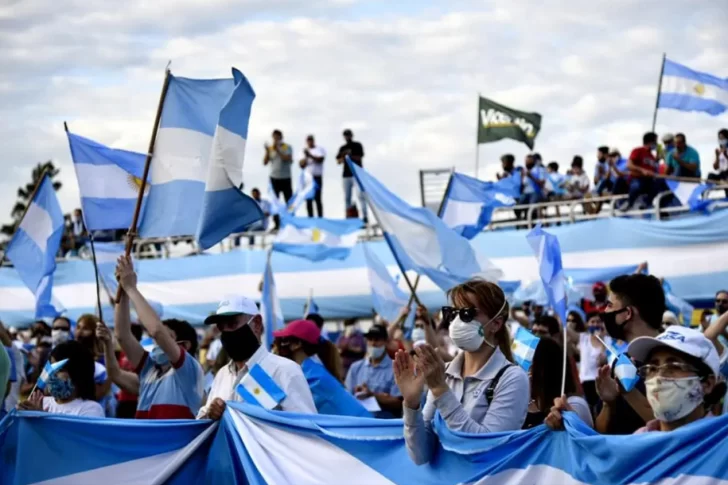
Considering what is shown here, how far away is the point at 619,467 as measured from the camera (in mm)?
4961

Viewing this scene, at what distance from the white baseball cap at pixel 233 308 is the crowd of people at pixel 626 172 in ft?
43.1

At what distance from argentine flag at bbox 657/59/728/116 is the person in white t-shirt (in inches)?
270

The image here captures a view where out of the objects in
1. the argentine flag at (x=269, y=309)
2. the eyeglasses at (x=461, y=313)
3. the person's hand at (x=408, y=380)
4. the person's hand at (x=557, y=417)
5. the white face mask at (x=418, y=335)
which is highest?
the eyeglasses at (x=461, y=313)

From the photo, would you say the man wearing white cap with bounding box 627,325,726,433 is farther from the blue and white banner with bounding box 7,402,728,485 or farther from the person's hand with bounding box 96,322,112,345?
the person's hand with bounding box 96,322,112,345

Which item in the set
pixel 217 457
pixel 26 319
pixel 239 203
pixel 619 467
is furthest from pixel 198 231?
pixel 26 319

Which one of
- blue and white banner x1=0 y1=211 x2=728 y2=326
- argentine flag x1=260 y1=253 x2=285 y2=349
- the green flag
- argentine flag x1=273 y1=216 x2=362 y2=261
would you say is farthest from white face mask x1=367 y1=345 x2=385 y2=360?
the green flag

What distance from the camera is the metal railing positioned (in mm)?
21492

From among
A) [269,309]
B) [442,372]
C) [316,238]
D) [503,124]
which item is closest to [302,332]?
[442,372]

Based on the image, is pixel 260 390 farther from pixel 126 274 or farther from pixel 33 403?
pixel 33 403

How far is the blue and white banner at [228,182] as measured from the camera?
837 cm

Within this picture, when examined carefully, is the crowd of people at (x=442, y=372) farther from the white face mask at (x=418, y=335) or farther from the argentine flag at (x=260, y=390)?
the white face mask at (x=418, y=335)

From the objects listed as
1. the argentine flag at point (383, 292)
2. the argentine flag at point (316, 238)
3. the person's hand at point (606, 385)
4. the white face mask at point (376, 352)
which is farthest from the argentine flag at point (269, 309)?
the person's hand at point (606, 385)

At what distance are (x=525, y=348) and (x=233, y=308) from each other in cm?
196

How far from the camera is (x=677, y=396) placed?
15.6 feet
